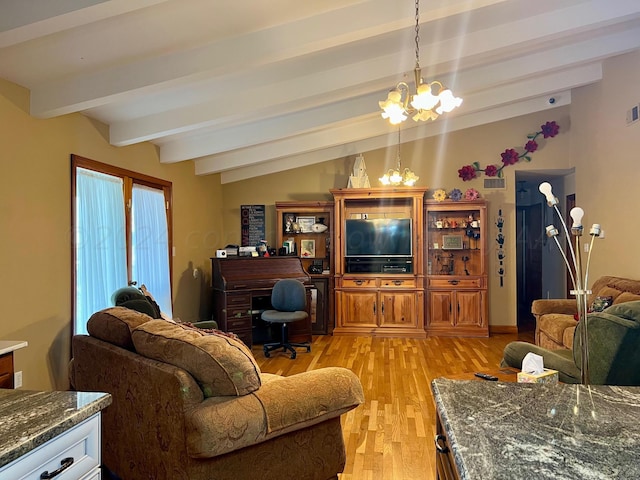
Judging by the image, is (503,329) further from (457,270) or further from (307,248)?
(307,248)

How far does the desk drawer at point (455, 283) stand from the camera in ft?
19.2

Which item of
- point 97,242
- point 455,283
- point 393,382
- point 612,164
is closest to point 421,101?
point 393,382

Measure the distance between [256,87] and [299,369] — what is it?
2.85 metres

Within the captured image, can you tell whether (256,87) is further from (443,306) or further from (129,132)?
(443,306)

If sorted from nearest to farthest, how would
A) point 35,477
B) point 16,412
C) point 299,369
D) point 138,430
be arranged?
point 35,477 → point 16,412 → point 138,430 → point 299,369

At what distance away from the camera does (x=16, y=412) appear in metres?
1.16

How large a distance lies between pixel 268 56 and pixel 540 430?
2742 mm

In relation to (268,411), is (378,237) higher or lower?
higher

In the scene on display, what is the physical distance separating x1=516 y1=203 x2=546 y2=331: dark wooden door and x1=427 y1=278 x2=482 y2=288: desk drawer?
2.07 m

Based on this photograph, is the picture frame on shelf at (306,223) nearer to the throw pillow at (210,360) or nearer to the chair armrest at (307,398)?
the chair armrest at (307,398)

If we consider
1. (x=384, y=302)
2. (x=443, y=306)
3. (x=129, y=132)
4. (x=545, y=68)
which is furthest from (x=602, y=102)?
(x=129, y=132)

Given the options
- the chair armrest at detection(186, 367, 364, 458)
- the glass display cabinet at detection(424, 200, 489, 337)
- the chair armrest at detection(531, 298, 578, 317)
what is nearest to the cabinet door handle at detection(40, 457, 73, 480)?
the chair armrest at detection(186, 367, 364, 458)

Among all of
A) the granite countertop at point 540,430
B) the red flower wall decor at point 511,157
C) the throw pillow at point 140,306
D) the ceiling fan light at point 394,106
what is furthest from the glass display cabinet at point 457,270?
the granite countertop at point 540,430

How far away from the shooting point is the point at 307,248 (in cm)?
651
